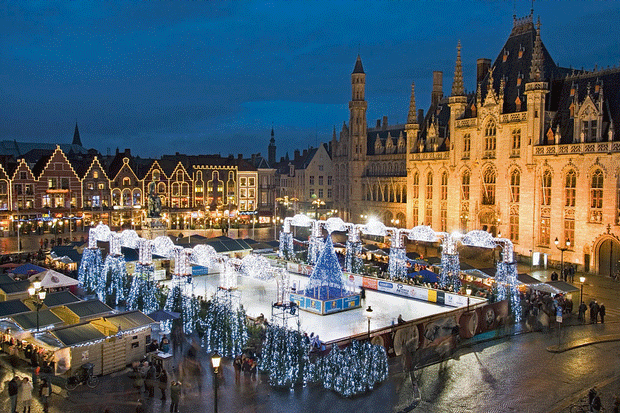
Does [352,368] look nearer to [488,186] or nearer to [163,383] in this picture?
[163,383]

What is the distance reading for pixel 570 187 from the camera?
45.4 meters

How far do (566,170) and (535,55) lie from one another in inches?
402

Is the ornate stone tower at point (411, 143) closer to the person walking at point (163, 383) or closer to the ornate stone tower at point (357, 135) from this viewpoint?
the ornate stone tower at point (357, 135)

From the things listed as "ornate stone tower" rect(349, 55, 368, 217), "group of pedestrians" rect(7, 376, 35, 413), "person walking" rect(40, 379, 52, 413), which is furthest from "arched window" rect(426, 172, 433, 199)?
"group of pedestrians" rect(7, 376, 35, 413)

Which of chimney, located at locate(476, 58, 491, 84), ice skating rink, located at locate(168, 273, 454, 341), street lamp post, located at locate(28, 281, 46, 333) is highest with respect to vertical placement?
chimney, located at locate(476, 58, 491, 84)

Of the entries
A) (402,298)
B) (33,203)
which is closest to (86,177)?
(33,203)

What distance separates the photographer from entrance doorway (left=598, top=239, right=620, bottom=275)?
42.3 metres

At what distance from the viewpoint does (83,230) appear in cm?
6994

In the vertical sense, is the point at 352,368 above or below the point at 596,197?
below

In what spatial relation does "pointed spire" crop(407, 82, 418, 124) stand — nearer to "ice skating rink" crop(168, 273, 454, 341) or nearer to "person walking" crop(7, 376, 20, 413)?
"ice skating rink" crop(168, 273, 454, 341)

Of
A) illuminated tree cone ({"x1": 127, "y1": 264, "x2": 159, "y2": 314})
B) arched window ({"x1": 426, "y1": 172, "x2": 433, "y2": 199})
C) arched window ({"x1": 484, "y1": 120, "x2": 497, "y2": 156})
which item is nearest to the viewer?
illuminated tree cone ({"x1": 127, "y1": 264, "x2": 159, "y2": 314})

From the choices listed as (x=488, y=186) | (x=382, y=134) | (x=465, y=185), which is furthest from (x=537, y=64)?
(x=382, y=134)

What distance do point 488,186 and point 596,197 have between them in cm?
1105

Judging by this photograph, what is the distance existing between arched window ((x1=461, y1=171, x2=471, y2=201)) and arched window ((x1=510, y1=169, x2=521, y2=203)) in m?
5.61
